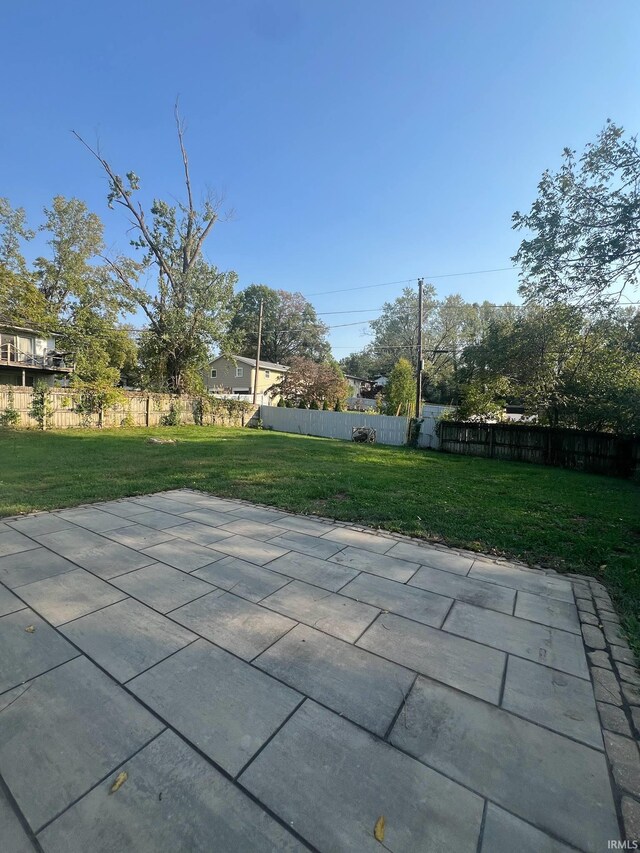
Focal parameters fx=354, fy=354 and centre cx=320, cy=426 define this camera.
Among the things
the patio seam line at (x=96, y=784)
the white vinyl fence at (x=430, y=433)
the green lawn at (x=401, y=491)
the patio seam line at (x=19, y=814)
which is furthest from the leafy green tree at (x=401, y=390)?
the patio seam line at (x=19, y=814)

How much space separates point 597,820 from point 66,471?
24.3 ft

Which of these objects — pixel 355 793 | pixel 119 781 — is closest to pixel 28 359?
pixel 119 781

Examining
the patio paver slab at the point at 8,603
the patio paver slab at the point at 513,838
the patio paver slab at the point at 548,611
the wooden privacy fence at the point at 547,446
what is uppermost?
the wooden privacy fence at the point at 547,446

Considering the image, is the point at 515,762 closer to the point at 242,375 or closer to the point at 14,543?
the point at 14,543

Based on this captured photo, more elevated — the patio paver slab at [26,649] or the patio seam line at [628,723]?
the patio paver slab at [26,649]

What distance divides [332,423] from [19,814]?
15.4 meters

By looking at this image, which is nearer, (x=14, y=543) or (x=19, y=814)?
(x=19, y=814)

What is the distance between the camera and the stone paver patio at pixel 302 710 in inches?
44.4

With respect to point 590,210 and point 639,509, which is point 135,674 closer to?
point 639,509

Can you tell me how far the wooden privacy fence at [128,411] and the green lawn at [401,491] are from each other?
3972 mm

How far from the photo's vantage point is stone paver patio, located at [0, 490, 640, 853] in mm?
1127

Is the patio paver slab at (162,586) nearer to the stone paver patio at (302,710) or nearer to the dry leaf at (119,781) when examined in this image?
the stone paver patio at (302,710)

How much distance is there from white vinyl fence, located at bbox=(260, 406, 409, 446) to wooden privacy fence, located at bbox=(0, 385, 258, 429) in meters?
1.73

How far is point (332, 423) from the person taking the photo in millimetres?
16344
